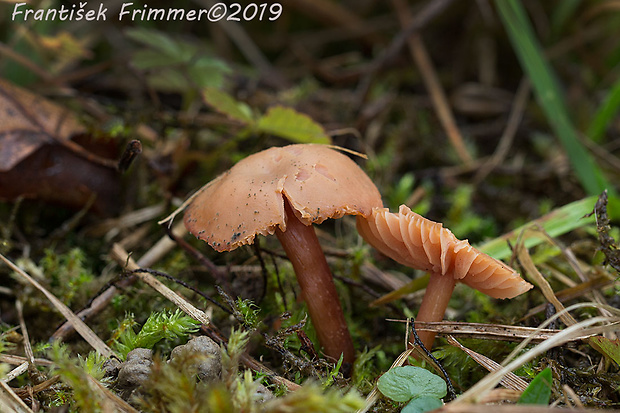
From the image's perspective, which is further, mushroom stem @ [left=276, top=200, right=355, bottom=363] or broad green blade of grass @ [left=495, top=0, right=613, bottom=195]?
broad green blade of grass @ [left=495, top=0, right=613, bottom=195]

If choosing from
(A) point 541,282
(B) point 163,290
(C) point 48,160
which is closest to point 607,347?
(A) point 541,282

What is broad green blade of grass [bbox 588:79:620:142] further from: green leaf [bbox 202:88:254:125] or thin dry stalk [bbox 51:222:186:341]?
thin dry stalk [bbox 51:222:186:341]

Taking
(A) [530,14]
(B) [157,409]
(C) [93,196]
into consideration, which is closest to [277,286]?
(B) [157,409]

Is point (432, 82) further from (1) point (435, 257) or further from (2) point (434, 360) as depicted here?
(2) point (434, 360)

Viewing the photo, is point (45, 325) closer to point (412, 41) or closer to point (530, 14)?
point (412, 41)

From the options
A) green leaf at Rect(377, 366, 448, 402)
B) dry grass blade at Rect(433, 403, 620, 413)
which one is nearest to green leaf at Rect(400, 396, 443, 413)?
green leaf at Rect(377, 366, 448, 402)

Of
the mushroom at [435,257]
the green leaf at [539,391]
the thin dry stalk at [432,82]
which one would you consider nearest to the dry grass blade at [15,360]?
the mushroom at [435,257]

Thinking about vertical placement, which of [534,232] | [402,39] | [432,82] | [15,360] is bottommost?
[15,360]

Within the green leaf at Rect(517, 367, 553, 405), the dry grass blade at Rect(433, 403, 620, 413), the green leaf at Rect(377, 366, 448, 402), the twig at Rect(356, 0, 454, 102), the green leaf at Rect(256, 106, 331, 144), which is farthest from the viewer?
the twig at Rect(356, 0, 454, 102)
